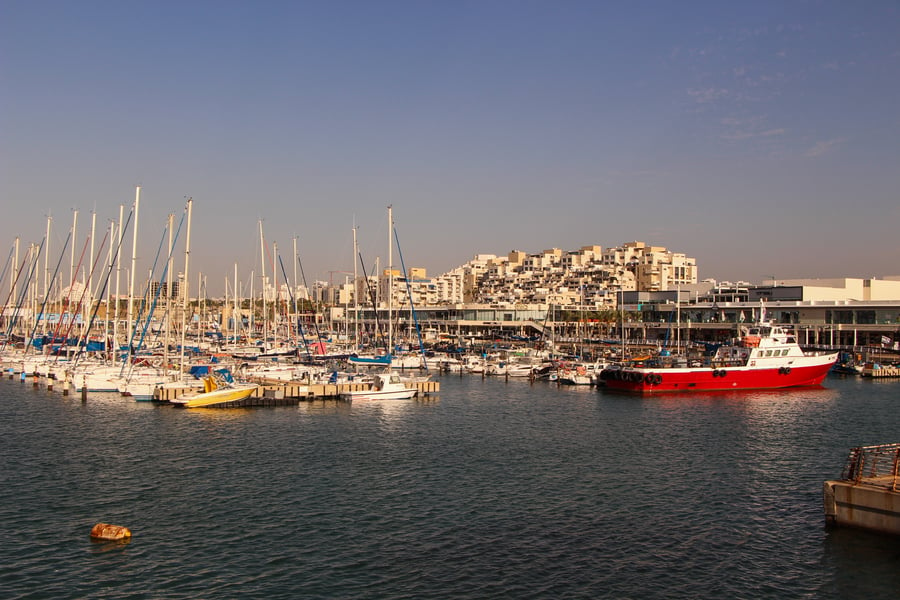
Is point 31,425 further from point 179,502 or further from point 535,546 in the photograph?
point 535,546

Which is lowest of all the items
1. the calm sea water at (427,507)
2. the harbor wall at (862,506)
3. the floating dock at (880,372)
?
the calm sea water at (427,507)

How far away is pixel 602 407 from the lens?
5972 cm

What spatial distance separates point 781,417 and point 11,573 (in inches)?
1879

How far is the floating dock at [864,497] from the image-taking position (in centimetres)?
2439

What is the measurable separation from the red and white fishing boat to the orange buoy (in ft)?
167

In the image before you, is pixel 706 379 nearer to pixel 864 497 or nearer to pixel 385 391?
pixel 385 391

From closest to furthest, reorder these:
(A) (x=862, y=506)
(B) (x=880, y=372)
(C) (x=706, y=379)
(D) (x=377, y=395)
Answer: (A) (x=862, y=506)
(D) (x=377, y=395)
(C) (x=706, y=379)
(B) (x=880, y=372)

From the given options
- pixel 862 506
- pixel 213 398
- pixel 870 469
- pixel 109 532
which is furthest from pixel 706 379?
pixel 109 532

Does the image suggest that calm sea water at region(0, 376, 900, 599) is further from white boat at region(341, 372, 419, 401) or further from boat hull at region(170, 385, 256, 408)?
white boat at region(341, 372, 419, 401)

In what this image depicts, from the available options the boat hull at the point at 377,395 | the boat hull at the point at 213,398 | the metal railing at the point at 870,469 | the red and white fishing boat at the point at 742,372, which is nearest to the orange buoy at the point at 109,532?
the metal railing at the point at 870,469

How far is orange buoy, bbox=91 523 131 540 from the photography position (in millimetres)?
24922

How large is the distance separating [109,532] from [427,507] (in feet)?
36.4

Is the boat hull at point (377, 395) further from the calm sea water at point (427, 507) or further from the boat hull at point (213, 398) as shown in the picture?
the boat hull at point (213, 398)

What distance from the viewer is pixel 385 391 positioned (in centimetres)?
6022
